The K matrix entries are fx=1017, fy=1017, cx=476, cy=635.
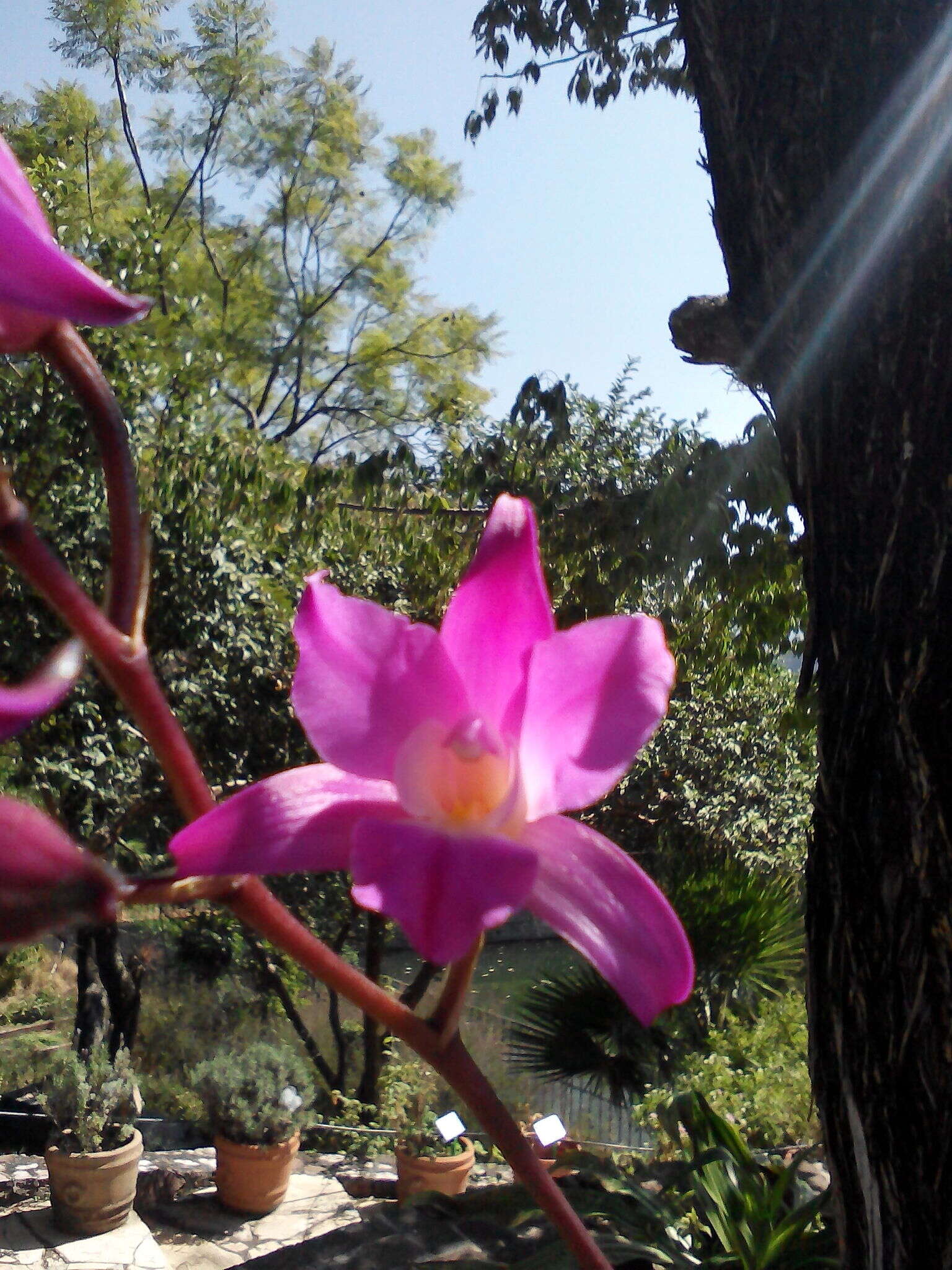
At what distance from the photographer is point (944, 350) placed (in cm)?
116

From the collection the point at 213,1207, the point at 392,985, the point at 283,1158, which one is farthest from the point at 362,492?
the point at 392,985

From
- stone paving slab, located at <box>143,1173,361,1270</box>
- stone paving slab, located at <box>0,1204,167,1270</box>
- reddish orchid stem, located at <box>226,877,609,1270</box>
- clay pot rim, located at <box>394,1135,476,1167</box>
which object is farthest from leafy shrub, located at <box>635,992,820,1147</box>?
reddish orchid stem, located at <box>226,877,609,1270</box>

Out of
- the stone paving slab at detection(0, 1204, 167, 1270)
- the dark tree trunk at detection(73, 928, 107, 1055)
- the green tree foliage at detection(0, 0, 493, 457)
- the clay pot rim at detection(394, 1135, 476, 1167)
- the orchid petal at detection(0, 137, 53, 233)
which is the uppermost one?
the green tree foliage at detection(0, 0, 493, 457)

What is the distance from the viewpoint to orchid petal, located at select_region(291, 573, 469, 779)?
0.65 ft

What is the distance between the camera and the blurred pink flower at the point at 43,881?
145 millimetres

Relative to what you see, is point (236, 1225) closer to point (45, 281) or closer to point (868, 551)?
point (868, 551)

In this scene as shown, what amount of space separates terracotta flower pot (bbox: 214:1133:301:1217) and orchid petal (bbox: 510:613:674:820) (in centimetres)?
455

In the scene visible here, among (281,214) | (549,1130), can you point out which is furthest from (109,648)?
(281,214)

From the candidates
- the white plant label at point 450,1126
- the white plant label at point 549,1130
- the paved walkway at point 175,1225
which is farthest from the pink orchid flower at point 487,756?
the paved walkway at point 175,1225

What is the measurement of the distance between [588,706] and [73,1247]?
4482 millimetres

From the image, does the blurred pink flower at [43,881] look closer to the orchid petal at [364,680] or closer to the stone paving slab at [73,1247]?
the orchid petal at [364,680]

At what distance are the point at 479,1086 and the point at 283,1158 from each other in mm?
4612

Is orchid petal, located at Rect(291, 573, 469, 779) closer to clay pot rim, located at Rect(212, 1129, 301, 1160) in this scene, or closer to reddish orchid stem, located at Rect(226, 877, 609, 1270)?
reddish orchid stem, located at Rect(226, 877, 609, 1270)

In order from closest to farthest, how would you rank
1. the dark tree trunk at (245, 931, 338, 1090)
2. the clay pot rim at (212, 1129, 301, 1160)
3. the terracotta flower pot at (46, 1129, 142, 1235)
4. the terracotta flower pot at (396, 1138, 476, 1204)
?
1. the terracotta flower pot at (46, 1129, 142, 1235)
2. the terracotta flower pot at (396, 1138, 476, 1204)
3. the clay pot rim at (212, 1129, 301, 1160)
4. the dark tree trunk at (245, 931, 338, 1090)
